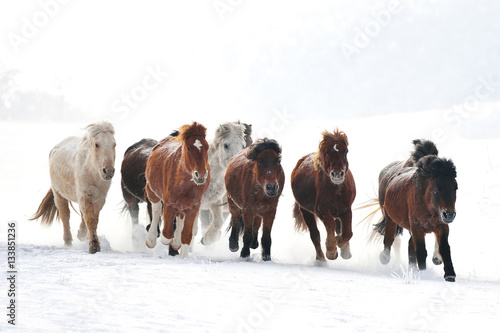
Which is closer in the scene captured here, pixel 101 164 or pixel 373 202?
pixel 101 164

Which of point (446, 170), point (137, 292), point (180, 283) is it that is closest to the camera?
point (137, 292)

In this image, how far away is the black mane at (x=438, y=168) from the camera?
25.0 ft

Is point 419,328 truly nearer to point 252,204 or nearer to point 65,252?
point 252,204

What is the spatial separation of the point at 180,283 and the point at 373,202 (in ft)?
19.0

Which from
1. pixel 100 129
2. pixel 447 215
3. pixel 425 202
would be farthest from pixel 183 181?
pixel 447 215

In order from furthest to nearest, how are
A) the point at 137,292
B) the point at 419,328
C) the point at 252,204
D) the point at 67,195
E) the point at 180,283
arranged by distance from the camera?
1. the point at 67,195
2. the point at 252,204
3. the point at 180,283
4. the point at 137,292
5. the point at 419,328

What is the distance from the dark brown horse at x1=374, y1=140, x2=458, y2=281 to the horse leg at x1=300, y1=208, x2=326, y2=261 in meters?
1.05

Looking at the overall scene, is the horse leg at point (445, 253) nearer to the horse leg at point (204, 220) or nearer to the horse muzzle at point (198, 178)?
the horse muzzle at point (198, 178)

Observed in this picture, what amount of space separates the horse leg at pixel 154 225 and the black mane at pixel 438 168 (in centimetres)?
400

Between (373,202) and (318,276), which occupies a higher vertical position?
(373,202)

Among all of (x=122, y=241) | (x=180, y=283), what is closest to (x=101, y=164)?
(x=122, y=241)

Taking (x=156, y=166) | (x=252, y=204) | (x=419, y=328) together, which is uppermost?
(x=156, y=166)

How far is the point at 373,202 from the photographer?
1095cm

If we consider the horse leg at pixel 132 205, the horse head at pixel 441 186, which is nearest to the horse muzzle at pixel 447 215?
the horse head at pixel 441 186
